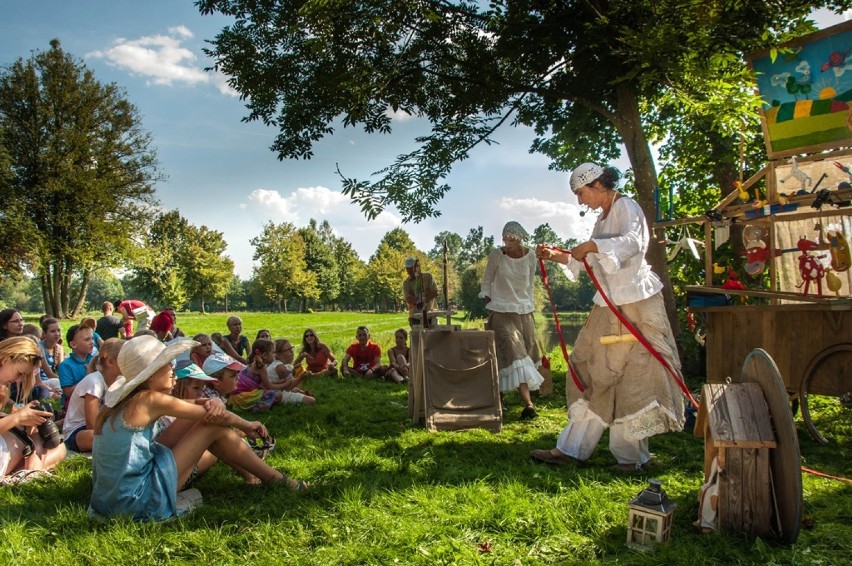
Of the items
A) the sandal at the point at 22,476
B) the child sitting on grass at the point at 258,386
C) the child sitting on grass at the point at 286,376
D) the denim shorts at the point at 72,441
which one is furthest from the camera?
the child sitting on grass at the point at 286,376

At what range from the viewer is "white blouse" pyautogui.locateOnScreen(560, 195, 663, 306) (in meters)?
3.84

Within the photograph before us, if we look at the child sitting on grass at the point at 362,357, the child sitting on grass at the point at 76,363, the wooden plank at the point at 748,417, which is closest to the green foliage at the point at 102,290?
the child sitting on grass at the point at 362,357

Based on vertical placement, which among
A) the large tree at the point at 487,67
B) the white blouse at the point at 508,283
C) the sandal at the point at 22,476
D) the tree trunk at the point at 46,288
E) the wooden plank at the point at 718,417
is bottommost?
the sandal at the point at 22,476

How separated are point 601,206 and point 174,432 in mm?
3418

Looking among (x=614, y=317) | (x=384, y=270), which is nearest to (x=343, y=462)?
(x=614, y=317)

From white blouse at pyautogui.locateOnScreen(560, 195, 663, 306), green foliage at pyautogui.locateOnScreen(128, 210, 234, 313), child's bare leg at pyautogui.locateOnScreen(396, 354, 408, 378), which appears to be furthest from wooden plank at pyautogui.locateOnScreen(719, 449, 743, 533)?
green foliage at pyautogui.locateOnScreen(128, 210, 234, 313)

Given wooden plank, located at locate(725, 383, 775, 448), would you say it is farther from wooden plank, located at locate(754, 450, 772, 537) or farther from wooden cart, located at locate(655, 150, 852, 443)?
wooden cart, located at locate(655, 150, 852, 443)

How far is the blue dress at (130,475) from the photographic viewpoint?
9.95ft

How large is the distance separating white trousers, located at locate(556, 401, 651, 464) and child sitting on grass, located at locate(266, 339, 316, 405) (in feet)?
11.4

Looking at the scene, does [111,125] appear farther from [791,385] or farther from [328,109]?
[791,385]

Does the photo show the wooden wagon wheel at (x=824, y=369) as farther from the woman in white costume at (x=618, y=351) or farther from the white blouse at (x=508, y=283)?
the white blouse at (x=508, y=283)

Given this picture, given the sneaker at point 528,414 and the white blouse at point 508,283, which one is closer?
the sneaker at point 528,414

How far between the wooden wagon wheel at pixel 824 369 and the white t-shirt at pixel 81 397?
5.75 m

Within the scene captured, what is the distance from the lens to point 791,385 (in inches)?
188
